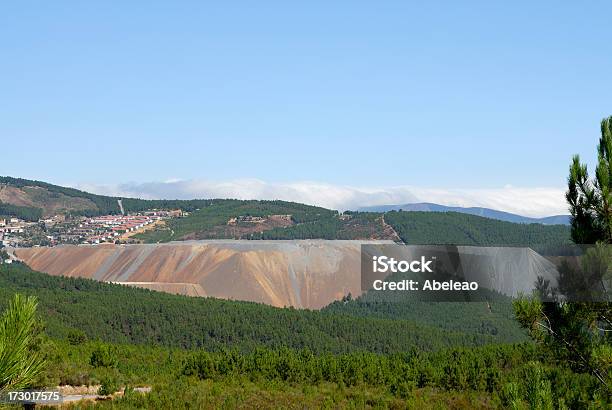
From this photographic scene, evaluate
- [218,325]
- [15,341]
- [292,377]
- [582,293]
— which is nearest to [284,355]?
[292,377]

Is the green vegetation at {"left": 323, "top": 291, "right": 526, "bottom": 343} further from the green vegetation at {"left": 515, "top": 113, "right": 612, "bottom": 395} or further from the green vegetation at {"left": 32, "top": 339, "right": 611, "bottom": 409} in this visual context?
the green vegetation at {"left": 515, "top": 113, "right": 612, "bottom": 395}

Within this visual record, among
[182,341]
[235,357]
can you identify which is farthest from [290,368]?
[182,341]

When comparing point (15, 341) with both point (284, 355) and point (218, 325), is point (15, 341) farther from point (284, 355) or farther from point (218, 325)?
point (218, 325)

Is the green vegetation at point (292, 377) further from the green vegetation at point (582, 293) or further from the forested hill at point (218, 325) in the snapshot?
the forested hill at point (218, 325)

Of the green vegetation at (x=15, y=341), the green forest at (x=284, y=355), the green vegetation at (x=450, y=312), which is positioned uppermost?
the green vegetation at (x=15, y=341)

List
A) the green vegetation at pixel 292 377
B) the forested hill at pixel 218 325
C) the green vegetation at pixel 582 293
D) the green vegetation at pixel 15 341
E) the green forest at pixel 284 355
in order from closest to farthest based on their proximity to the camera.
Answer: the green vegetation at pixel 15 341 < the green vegetation at pixel 582 293 < the green forest at pixel 284 355 < the green vegetation at pixel 292 377 < the forested hill at pixel 218 325

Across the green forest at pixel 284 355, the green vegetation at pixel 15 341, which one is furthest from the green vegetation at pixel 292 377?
the green vegetation at pixel 15 341

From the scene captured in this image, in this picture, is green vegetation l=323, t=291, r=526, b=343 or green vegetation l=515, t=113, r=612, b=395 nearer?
green vegetation l=515, t=113, r=612, b=395

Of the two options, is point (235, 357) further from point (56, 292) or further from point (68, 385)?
point (56, 292)

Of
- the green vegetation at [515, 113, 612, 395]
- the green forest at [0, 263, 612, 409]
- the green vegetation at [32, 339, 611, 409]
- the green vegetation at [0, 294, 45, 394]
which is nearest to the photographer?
the green vegetation at [0, 294, 45, 394]

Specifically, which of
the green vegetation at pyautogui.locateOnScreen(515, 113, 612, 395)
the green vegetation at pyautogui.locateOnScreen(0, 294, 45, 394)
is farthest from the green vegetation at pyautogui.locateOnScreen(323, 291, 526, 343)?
the green vegetation at pyautogui.locateOnScreen(0, 294, 45, 394)
